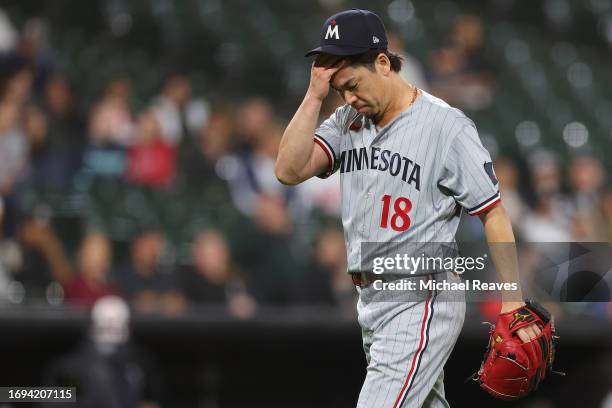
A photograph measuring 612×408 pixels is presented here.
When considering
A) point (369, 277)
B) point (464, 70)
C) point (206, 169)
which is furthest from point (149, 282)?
point (464, 70)

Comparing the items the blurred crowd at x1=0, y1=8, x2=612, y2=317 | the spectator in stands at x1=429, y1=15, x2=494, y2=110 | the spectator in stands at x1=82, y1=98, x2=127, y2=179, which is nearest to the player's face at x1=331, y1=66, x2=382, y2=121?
the blurred crowd at x1=0, y1=8, x2=612, y2=317

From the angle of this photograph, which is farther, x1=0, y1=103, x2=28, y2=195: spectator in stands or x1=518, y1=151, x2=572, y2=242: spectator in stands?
x1=518, y1=151, x2=572, y2=242: spectator in stands

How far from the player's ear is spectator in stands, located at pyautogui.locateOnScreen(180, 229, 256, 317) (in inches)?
147

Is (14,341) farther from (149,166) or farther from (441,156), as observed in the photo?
(441,156)

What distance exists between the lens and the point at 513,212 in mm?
8414

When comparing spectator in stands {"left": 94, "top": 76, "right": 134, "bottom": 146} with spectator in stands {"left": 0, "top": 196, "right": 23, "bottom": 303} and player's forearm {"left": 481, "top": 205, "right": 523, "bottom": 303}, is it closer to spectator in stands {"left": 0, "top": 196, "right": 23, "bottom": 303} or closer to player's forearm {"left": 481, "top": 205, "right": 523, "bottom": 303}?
spectator in stands {"left": 0, "top": 196, "right": 23, "bottom": 303}

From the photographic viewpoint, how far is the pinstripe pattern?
344 centimetres

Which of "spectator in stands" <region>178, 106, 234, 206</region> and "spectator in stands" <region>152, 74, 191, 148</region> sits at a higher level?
"spectator in stands" <region>152, 74, 191, 148</region>

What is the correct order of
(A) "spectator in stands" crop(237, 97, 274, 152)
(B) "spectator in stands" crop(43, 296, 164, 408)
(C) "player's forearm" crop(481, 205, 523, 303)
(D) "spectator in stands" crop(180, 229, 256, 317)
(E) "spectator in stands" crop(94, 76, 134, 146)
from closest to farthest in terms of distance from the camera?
1. (C) "player's forearm" crop(481, 205, 523, 303)
2. (B) "spectator in stands" crop(43, 296, 164, 408)
3. (D) "spectator in stands" crop(180, 229, 256, 317)
4. (E) "spectator in stands" crop(94, 76, 134, 146)
5. (A) "spectator in stands" crop(237, 97, 274, 152)

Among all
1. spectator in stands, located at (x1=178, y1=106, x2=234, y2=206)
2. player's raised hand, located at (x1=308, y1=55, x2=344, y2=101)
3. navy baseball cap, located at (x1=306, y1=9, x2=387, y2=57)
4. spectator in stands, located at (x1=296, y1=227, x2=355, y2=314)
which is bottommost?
spectator in stands, located at (x1=296, y1=227, x2=355, y2=314)

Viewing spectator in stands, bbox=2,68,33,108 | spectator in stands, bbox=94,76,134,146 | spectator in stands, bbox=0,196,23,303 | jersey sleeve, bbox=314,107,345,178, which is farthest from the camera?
spectator in stands, bbox=94,76,134,146

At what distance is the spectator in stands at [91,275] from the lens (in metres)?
6.89

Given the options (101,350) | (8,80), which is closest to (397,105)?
(101,350)

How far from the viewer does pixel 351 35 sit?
3459 millimetres
